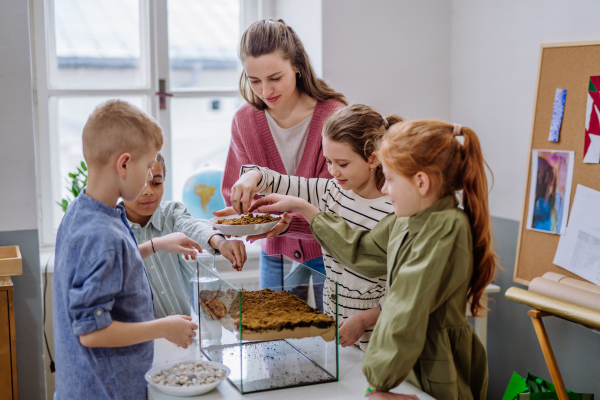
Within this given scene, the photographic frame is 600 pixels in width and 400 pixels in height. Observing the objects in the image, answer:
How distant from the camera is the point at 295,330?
1.11m

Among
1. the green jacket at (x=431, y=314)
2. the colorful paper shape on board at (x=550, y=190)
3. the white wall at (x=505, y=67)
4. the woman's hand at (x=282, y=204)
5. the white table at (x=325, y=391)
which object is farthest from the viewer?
the white wall at (x=505, y=67)

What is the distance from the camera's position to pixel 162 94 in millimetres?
2746

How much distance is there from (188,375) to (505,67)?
189cm

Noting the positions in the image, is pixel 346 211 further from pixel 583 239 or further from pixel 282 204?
pixel 583 239

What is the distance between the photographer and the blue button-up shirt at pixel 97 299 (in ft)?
3.26

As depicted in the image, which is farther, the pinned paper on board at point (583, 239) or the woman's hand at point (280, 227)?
the pinned paper on board at point (583, 239)

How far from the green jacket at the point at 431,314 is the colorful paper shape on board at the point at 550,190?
3.31 feet

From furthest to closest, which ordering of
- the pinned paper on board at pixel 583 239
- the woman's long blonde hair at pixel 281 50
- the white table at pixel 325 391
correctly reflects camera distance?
the pinned paper on board at pixel 583 239 < the woman's long blonde hair at pixel 281 50 < the white table at pixel 325 391

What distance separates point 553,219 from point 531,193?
0.14 metres

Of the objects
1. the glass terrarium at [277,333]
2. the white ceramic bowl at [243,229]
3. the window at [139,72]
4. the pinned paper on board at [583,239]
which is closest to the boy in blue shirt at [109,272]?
the glass terrarium at [277,333]

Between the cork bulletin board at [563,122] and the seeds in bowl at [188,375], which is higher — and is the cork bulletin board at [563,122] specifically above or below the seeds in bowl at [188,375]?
above

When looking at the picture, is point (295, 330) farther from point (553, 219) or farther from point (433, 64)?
point (433, 64)

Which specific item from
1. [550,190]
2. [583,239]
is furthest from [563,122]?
[583,239]

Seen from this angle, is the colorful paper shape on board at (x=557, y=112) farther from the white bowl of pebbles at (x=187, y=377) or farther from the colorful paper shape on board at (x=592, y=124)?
the white bowl of pebbles at (x=187, y=377)
